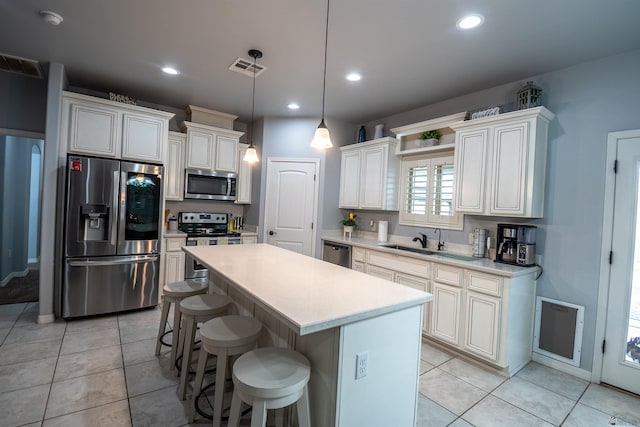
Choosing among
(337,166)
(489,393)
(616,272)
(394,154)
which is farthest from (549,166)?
(337,166)

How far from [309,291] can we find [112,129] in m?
3.33

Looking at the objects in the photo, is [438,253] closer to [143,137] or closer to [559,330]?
[559,330]

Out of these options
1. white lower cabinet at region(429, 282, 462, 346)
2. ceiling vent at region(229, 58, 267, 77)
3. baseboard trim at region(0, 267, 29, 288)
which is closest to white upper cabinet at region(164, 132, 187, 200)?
ceiling vent at region(229, 58, 267, 77)

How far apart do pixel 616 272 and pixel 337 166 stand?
3411 millimetres

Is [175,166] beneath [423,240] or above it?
above

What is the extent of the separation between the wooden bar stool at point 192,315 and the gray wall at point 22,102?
3306mm

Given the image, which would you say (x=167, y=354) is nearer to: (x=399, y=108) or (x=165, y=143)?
(x=165, y=143)

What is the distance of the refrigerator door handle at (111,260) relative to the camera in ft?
10.9

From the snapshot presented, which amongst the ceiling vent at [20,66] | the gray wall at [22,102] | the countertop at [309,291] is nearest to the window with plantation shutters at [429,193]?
the countertop at [309,291]

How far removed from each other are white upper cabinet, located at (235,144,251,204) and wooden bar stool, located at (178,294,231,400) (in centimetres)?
283

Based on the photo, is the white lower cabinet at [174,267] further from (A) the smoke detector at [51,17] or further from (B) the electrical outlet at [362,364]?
(B) the electrical outlet at [362,364]

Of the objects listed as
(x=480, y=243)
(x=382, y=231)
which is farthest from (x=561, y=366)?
(x=382, y=231)

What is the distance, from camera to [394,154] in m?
4.17

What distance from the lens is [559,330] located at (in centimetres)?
278
